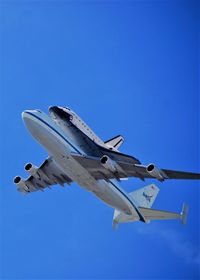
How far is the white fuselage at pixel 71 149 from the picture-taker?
45594 mm

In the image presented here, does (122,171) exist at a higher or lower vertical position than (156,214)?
higher

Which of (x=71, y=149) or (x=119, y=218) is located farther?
(x=119, y=218)

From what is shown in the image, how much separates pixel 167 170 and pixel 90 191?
24.7 ft

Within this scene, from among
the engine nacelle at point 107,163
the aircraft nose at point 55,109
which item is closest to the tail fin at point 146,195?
the engine nacelle at point 107,163

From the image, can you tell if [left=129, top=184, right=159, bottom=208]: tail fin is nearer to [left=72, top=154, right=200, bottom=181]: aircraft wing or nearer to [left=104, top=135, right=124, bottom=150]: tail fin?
[left=104, top=135, right=124, bottom=150]: tail fin

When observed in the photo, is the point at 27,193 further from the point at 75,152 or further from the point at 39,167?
the point at 75,152

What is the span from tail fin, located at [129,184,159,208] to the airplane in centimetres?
499

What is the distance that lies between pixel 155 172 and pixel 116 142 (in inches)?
575

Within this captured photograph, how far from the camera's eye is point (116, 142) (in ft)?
197

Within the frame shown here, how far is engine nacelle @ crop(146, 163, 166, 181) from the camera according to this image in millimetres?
45719

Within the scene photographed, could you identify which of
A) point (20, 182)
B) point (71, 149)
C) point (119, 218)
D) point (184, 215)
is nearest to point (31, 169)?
point (20, 182)

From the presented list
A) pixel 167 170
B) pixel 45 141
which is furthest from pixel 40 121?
pixel 167 170

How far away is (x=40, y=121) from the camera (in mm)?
45719

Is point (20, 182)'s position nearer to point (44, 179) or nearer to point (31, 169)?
point (44, 179)
